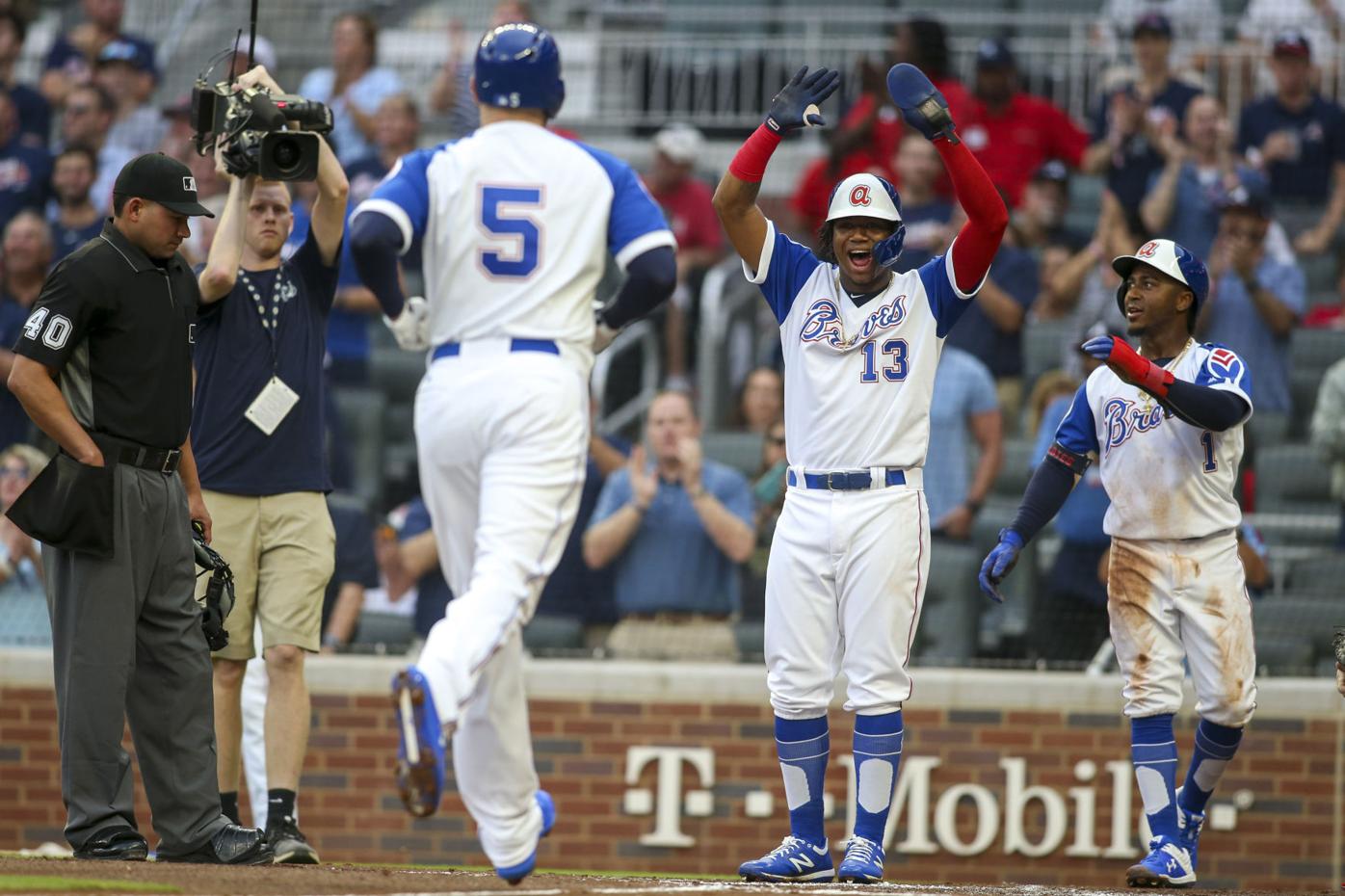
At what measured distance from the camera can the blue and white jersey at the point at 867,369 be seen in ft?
18.2

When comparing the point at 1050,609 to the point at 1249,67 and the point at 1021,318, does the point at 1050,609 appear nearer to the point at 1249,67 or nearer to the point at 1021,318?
the point at 1021,318

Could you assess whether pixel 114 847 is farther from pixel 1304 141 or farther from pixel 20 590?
pixel 1304 141

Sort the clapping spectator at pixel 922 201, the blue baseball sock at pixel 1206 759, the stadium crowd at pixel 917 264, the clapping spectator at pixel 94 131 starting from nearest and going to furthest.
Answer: the blue baseball sock at pixel 1206 759 → the stadium crowd at pixel 917 264 → the clapping spectator at pixel 922 201 → the clapping spectator at pixel 94 131

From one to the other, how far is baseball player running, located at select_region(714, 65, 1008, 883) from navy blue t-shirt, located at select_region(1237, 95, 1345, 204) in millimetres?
6054

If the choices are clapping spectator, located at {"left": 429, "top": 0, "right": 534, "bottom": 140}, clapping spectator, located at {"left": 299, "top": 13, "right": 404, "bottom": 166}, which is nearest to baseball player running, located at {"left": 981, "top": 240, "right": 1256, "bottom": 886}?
clapping spectator, located at {"left": 429, "top": 0, "right": 534, "bottom": 140}

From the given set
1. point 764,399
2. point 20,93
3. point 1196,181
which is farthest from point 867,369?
point 20,93

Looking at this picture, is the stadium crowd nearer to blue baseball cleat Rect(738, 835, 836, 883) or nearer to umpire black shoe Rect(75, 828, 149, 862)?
blue baseball cleat Rect(738, 835, 836, 883)

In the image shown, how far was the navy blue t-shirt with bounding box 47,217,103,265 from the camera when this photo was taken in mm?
10430

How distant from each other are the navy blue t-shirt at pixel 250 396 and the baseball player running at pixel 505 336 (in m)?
1.29

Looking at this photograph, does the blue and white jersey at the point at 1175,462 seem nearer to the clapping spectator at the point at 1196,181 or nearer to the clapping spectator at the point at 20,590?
the clapping spectator at the point at 1196,181

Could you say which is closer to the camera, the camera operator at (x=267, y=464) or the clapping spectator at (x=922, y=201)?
the camera operator at (x=267, y=464)

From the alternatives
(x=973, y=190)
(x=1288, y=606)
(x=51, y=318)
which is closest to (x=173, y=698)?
(x=51, y=318)

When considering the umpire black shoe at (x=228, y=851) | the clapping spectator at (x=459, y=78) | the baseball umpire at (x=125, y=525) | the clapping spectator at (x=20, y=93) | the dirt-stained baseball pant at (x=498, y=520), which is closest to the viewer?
the dirt-stained baseball pant at (x=498, y=520)

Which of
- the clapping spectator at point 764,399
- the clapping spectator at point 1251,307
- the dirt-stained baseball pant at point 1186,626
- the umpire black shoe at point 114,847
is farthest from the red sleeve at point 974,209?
the clapping spectator at point 1251,307
